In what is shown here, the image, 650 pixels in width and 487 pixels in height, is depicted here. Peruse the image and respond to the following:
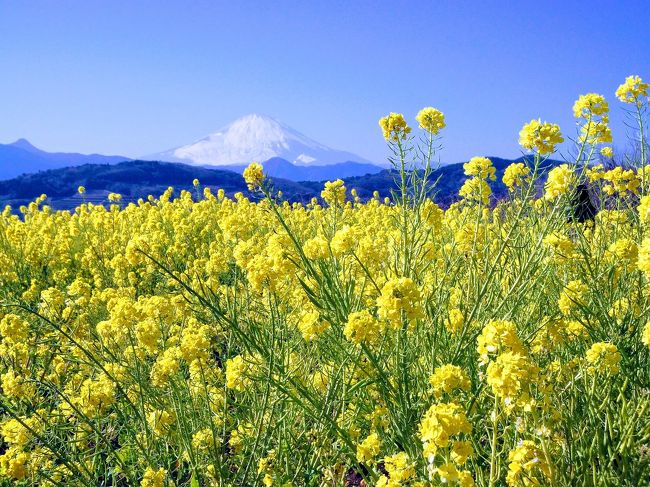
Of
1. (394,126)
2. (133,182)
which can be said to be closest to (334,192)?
(394,126)

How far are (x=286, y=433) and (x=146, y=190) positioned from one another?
185 feet

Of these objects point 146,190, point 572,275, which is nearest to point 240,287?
point 572,275

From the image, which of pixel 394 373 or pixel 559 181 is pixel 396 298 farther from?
pixel 559 181

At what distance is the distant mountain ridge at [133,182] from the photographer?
48.4 metres

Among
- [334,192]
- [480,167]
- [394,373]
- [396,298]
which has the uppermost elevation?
[480,167]

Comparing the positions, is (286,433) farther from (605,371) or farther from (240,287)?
(240,287)

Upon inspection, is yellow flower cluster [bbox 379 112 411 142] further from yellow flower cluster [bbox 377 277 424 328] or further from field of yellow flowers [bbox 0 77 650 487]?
yellow flower cluster [bbox 377 277 424 328]

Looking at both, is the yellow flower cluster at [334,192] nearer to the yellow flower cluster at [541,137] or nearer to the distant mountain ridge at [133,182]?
the yellow flower cluster at [541,137]

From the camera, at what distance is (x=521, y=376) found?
4.58 feet

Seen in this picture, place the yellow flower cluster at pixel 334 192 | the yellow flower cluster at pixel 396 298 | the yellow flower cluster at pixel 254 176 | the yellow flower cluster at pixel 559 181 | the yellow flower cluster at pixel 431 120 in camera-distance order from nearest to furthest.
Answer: the yellow flower cluster at pixel 396 298
the yellow flower cluster at pixel 559 181
the yellow flower cluster at pixel 254 176
the yellow flower cluster at pixel 431 120
the yellow flower cluster at pixel 334 192

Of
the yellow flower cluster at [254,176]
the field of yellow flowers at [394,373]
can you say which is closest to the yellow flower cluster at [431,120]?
the field of yellow flowers at [394,373]

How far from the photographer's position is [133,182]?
193 ft

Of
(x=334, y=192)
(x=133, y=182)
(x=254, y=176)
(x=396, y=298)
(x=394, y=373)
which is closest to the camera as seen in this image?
(x=396, y=298)

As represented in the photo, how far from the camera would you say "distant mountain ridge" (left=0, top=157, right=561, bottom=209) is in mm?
48375
